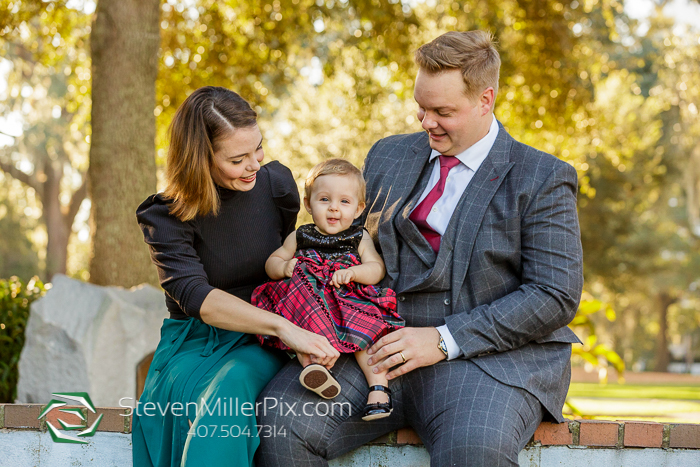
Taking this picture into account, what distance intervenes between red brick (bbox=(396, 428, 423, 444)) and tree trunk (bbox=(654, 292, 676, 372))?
25098mm

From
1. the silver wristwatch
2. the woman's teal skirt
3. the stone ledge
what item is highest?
the silver wristwatch

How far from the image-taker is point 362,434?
2.50m

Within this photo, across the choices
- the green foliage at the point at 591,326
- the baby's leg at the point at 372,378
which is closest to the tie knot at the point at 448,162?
the baby's leg at the point at 372,378

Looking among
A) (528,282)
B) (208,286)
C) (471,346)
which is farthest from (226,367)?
(528,282)

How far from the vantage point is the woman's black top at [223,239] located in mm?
2562

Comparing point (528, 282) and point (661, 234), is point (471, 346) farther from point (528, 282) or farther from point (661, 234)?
point (661, 234)

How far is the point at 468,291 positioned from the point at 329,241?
0.61 m

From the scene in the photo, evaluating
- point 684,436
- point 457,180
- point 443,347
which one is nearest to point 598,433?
point 684,436

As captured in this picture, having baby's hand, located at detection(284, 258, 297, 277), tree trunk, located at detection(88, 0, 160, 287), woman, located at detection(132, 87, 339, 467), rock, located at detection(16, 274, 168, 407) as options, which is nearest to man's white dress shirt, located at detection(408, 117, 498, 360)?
baby's hand, located at detection(284, 258, 297, 277)

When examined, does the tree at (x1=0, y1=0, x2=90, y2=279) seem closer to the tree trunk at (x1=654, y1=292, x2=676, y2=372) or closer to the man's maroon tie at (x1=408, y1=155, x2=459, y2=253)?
the man's maroon tie at (x1=408, y1=155, x2=459, y2=253)

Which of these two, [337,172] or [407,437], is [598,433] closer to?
[407,437]

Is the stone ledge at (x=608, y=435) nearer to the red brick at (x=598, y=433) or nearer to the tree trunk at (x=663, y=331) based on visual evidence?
the red brick at (x=598, y=433)

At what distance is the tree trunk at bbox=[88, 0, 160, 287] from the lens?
16.8ft

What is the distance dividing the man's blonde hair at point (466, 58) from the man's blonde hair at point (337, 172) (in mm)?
513
